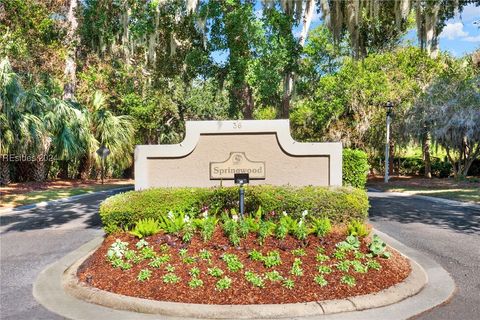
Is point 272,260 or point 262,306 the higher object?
point 272,260

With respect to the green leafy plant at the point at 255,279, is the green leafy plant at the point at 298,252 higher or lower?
higher

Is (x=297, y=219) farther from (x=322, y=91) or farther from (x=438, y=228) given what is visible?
(x=322, y=91)

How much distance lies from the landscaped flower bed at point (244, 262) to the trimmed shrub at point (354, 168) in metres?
4.58

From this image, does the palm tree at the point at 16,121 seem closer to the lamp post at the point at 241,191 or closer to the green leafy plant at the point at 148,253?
the lamp post at the point at 241,191

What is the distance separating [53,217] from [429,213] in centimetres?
1111

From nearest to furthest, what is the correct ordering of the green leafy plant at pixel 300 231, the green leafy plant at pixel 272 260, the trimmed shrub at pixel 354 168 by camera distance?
the green leafy plant at pixel 272 260, the green leafy plant at pixel 300 231, the trimmed shrub at pixel 354 168

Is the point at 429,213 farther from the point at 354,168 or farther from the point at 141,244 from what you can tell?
the point at 141,244

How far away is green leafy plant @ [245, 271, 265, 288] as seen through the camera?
492 centimetres

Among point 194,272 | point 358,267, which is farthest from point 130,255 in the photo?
point 358,267

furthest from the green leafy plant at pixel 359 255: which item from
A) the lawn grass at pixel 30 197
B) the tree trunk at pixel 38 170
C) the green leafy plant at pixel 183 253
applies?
the tree trunk at pixel 38 170

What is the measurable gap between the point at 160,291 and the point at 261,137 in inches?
189

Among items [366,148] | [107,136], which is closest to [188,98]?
[107,136]

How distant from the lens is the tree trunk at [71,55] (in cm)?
2258

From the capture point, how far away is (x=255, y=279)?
196 inches
